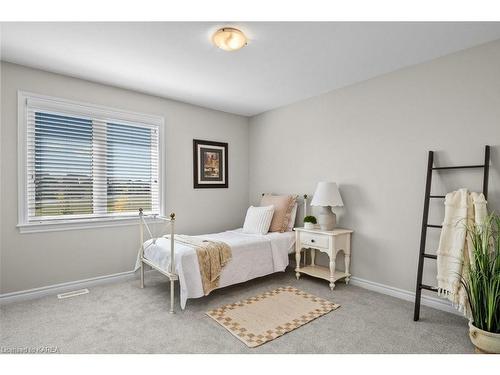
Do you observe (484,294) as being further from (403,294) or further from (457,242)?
(403,294)

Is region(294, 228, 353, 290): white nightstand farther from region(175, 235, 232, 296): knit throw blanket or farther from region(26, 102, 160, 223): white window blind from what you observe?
region(26, 102, 160, 223): white window blind

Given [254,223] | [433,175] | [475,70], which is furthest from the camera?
[254,223]

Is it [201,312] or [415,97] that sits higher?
[415,97]

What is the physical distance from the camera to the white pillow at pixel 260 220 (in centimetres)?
371

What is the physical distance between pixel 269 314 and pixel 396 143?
2.20 meters

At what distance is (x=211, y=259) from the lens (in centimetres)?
283

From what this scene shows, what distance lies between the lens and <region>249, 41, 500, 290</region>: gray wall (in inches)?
97.2

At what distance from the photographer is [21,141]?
2.83m

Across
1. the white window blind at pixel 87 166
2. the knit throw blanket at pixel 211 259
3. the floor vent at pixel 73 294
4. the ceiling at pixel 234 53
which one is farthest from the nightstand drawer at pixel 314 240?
the floor vent at pixel 73 294

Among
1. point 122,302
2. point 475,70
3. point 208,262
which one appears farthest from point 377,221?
point 122,302

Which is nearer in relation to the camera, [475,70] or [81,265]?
[475,70]
